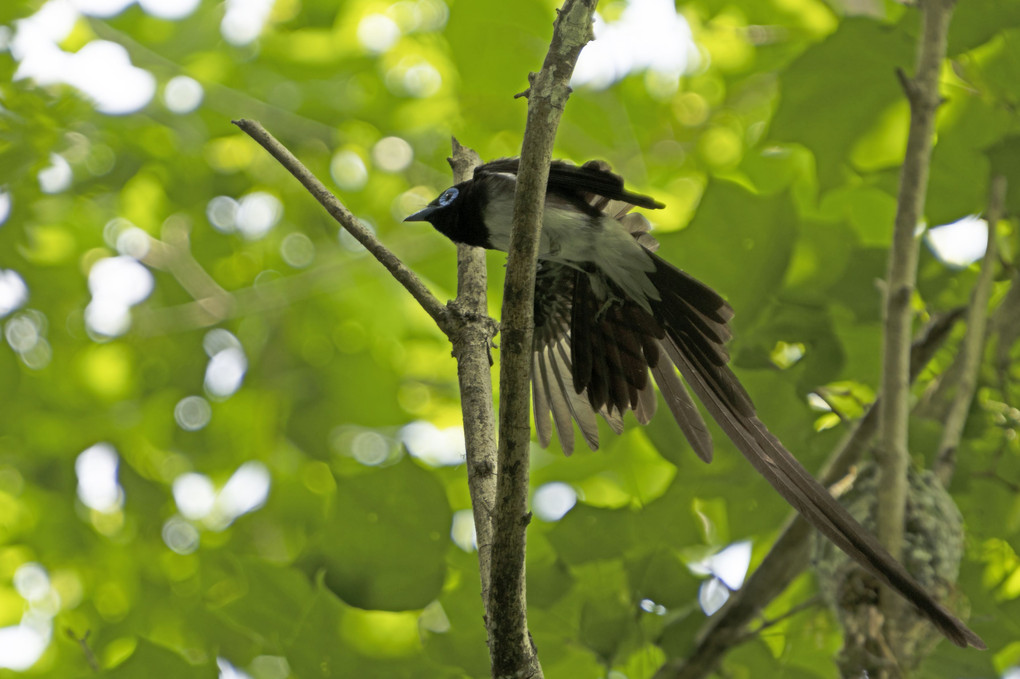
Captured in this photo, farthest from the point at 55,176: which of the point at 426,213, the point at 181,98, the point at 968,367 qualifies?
the point at 968,367

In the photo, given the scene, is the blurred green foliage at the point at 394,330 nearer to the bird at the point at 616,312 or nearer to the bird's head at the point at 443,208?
the bird at the point at 616,312

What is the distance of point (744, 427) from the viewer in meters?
1.68

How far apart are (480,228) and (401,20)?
1683 millimetres

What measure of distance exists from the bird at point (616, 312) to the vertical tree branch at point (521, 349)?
0.54 meters

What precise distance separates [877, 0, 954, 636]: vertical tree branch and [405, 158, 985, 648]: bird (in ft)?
0.55

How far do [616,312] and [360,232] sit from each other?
723mm

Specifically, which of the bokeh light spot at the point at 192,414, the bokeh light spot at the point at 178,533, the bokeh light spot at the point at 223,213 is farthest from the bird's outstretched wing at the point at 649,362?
the bokeh light spot at the point at 223,213

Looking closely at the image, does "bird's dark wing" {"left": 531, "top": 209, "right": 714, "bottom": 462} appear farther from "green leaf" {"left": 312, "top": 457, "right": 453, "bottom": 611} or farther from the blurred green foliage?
"green leaf" {"left": 312, "top": 457, "right": 453, "bottom": 611}

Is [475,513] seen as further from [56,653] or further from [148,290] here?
[148,290]

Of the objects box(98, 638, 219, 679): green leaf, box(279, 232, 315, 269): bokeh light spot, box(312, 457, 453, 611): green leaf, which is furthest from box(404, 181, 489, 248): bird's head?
box(279, 232, 315, 269): bokeh light spot

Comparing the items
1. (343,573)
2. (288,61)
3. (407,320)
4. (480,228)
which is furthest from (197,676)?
(288,61)

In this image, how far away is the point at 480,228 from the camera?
1.92 metres

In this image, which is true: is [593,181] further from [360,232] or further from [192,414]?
[192,414]

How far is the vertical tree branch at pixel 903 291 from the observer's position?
162cm
